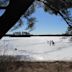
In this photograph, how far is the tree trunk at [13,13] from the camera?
317 centimetres

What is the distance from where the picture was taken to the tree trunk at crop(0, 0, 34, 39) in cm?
317

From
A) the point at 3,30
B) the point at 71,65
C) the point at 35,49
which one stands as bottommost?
the point at 71,65

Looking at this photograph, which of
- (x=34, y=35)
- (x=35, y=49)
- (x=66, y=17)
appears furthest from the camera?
(x=35, y=49)

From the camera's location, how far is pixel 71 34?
386 cm

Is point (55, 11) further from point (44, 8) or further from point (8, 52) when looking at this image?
point (8, 52)

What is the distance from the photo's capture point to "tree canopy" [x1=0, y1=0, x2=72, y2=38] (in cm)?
319

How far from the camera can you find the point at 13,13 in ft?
10.6

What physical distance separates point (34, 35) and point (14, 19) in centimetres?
46

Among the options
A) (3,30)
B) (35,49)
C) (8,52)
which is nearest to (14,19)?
(3,30)

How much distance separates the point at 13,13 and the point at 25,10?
0.13 metres

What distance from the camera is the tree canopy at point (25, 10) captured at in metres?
3.19

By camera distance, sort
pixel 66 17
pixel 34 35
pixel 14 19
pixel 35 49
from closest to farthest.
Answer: pixel 14 19 → pixel 34 35 → pixel 66 17 → pixel 35 49

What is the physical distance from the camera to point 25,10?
3.22 metres

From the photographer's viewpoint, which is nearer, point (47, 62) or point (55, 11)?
point (55, 11)
